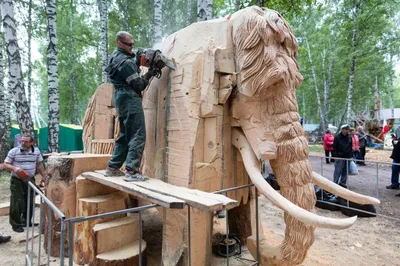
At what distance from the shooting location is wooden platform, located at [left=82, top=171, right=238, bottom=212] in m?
1.99

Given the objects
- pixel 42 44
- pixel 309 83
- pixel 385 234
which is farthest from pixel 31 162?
pixel 309 83

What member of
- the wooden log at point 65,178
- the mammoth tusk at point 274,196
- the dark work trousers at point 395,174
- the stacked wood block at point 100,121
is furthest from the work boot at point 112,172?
the dark work trousers at point 395,174

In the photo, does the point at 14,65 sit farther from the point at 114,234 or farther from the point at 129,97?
the point at 114,234

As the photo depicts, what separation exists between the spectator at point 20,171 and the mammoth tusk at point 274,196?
3.18 meters

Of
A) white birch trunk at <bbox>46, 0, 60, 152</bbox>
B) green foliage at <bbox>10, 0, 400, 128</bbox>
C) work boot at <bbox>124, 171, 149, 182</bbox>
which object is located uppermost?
green foliage at <bbox>10, 0, 400, 128</bbox>

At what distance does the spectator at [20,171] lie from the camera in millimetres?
4277

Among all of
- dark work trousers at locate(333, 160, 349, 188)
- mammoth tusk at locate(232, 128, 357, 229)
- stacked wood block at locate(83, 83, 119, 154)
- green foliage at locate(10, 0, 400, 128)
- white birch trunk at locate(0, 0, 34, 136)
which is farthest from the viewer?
green foliage at locate(10, 0, 400, 128)

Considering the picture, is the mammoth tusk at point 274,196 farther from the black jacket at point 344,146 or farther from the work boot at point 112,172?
the black jacket at point 344,146

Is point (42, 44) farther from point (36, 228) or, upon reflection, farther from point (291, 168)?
point (291, 168)

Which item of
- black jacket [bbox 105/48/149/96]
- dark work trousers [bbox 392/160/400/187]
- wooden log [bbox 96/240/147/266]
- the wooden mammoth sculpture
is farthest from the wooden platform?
dark work trousers [bbox 392/160/400/187]

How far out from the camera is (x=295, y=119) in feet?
9.18

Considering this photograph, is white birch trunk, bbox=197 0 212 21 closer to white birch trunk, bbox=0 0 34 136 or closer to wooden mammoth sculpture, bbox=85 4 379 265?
wooden mammoth sculpture, bbox=85 4 379 265

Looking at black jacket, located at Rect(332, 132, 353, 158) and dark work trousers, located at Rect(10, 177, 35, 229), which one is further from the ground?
black jacket, located at Rect(332, 132, 353, 158)

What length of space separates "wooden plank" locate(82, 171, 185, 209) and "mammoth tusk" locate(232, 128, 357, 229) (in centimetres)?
82
